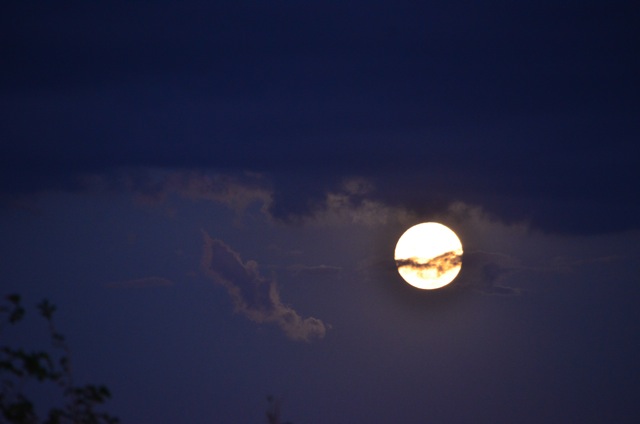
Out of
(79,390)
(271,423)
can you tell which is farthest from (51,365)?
(271,423)

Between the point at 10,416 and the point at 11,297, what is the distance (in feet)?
7.48

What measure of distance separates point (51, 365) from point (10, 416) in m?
1.23

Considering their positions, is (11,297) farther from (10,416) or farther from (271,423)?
(271,423)

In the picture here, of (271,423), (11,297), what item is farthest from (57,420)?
(271,423)

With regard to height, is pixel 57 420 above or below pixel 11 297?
below

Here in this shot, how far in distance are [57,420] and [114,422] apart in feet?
3.69

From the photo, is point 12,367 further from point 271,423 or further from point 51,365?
point 271,423

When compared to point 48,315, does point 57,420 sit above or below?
below

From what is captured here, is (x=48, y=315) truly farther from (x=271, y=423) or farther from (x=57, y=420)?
(x=271, y=423)

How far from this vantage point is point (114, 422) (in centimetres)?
2273

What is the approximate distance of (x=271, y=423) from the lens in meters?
22.2

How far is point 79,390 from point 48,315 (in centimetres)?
158

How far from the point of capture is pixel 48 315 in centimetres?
2191

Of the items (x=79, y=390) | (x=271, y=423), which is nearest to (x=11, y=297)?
(x=79, y=390)
